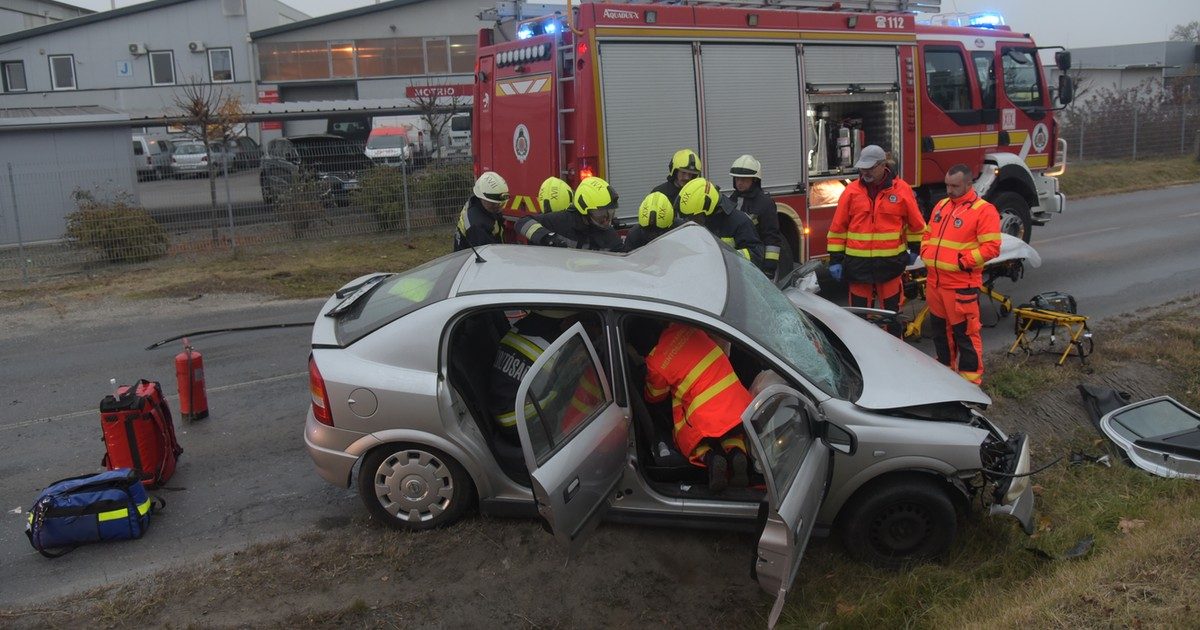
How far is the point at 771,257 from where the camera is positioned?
22.9 feet

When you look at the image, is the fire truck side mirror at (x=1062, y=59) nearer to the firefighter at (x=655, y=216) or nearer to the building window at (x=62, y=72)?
the firefighter at (x=655, y=216)

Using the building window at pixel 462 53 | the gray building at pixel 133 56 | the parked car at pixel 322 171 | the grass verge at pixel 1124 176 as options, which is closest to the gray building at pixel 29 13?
the gray building at pixel 133 56

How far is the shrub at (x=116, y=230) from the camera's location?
13.3 meters

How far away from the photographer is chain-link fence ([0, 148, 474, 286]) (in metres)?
13.5

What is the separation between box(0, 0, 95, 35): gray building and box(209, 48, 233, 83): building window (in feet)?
34.0

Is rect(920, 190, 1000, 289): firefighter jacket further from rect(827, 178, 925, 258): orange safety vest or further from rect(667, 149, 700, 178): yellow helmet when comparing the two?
rect(667, 149, 700, 178): yellow helmet

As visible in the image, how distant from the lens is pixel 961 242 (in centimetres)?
643

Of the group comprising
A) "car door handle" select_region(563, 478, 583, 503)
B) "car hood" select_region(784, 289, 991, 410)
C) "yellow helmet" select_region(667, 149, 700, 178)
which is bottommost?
"car door handle" select_region(563, 478, 583, 503)

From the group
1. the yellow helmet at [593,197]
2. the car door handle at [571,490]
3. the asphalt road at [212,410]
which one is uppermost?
the yellow helmet at [593,197]

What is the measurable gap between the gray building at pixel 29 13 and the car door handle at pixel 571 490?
46.5 meters

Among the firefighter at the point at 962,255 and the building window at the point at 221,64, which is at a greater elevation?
the building window at the point at 221,64

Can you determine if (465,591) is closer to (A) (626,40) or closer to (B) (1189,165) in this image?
(A) (626,40)

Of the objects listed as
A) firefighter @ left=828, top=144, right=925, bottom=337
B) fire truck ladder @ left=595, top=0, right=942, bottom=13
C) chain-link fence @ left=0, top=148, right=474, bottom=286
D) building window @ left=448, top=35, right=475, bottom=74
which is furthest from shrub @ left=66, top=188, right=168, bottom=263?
Answer: building window @ left=448, top=35, right=475, bottom=74

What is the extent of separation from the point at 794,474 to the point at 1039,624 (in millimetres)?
1040
